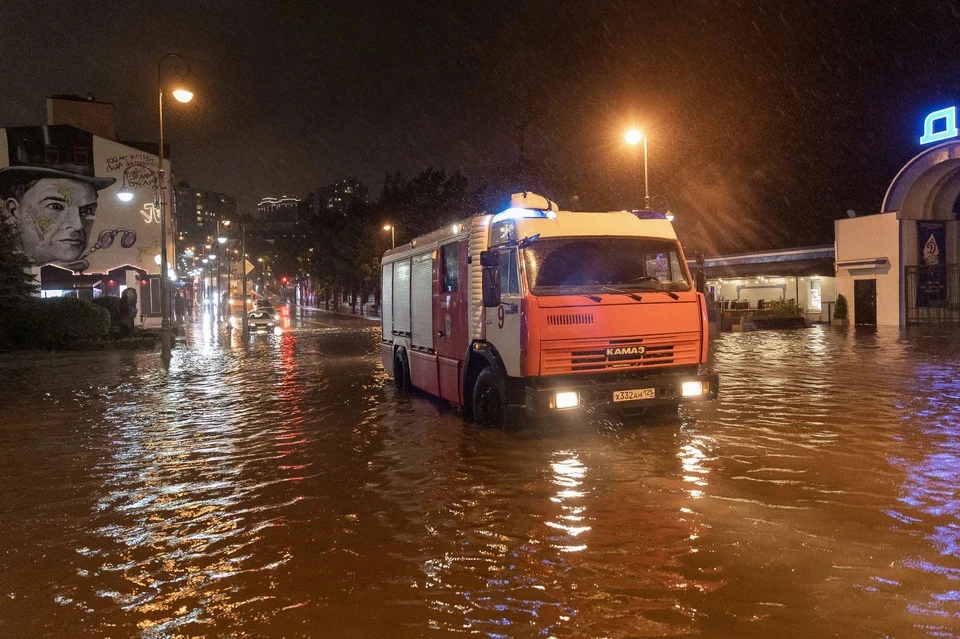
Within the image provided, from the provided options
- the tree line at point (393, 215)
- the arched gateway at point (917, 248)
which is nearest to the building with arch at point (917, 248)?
the arched gateway at point (917, 248)

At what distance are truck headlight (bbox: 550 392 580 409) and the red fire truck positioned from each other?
0.01m

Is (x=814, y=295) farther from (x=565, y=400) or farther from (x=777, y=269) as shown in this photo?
(x=565, y=400)

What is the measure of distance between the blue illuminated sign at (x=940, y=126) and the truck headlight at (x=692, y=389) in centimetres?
3001

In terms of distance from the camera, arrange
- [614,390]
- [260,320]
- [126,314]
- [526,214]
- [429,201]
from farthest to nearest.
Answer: [429,201] → [260,320] → [126,314] → [526,214] → [614,390]

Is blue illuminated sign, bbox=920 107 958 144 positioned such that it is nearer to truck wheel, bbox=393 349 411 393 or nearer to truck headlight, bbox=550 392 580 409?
truck wheel, bbox=393 349 411 393

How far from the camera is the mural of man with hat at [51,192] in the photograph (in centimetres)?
4541

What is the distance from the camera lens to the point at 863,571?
16.0ft

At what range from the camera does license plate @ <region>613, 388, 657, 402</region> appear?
9.25 m

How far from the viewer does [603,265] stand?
9.67 meters

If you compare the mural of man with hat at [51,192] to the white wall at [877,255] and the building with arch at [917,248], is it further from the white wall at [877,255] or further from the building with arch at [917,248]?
the building with arch at [917,248]

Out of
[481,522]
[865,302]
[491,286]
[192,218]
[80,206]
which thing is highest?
[192,218]

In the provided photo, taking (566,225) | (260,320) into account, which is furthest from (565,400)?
(260,320)

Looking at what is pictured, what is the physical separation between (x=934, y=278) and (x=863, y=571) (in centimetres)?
3671

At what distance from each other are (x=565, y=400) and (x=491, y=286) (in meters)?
1.64
